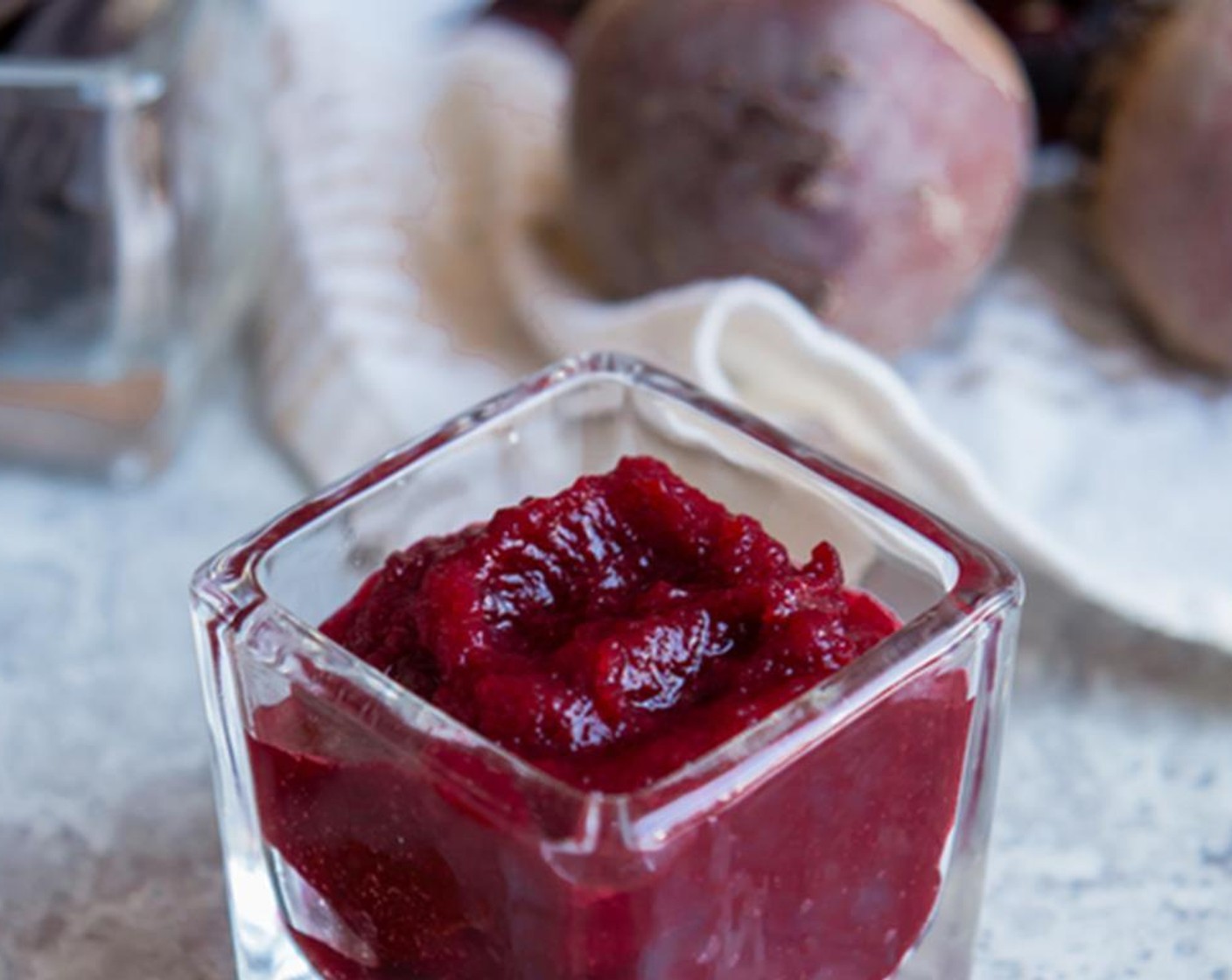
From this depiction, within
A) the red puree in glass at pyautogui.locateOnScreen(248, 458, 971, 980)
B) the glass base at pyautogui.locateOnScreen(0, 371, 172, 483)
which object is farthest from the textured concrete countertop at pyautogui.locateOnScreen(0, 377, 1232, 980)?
the red puree in glass at pyautogui.locateOnScreen(248, 458, 971, 980)

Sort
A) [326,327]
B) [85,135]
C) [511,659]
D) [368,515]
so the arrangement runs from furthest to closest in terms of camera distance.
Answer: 1. [326,327]
2. [85,135]
3. [368,515]
4. [511,659]

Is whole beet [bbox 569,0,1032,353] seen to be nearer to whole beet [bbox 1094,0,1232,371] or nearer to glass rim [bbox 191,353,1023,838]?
whole beet [bbox 1094,0,1232,371]

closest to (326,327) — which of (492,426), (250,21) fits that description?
(250,21)

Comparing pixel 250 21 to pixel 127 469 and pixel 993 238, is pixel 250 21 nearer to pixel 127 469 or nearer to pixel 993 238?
pixel 127 469

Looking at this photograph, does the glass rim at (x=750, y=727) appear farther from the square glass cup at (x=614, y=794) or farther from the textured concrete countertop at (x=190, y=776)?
the textured concrete countertop at (x=190, y=776)

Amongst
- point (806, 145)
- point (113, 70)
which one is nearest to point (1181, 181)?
point (806, 145)
